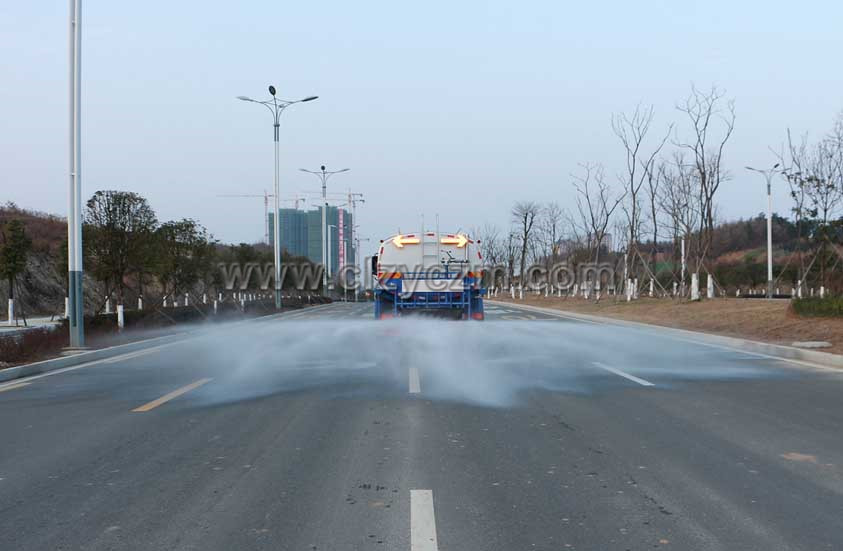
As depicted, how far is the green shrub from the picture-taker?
17967 mm

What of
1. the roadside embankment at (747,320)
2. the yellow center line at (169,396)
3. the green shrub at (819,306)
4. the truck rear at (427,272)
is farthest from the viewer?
the truck rear at (427,272)

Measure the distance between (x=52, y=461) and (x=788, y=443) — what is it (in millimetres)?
6345

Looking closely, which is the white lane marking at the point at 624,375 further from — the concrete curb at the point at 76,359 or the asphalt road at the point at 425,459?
the concrete curb at the point at 76,359

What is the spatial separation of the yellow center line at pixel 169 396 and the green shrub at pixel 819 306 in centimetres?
1520

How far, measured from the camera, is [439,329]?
20953 mm

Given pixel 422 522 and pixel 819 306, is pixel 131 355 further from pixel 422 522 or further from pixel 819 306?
pixel 819 306

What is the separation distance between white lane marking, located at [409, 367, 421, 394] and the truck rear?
1025 centimetres

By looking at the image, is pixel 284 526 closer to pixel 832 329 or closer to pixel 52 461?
pixel 52 461

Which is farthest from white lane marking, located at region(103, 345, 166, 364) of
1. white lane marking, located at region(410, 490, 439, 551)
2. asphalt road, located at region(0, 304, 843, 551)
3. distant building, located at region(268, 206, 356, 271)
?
distant building, located at region(268, 206, 356, 271)

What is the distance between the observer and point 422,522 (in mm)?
4441

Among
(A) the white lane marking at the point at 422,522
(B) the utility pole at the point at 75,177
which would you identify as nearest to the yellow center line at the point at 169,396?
(A) the white lane marking at the point at 422,522

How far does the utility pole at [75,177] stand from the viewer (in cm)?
1472

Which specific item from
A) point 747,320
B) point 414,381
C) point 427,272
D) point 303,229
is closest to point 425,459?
point 414,381

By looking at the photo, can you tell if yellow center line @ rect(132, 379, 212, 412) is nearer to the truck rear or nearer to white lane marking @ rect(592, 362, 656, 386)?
white lane marking @ rect(592, 362, 656, 386)
